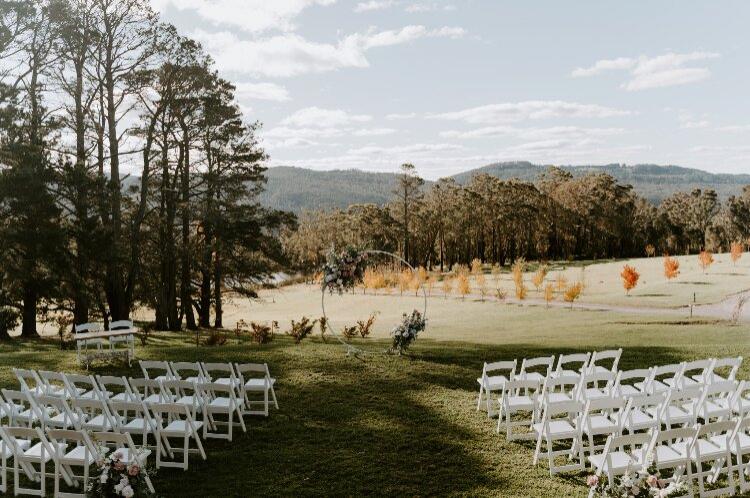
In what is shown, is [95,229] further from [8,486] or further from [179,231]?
[8,486]

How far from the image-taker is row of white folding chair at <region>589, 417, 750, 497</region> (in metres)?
6.41

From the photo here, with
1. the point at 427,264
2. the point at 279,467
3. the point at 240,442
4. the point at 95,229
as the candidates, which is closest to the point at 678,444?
the point at 279,467

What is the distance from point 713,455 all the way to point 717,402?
2.11 meters

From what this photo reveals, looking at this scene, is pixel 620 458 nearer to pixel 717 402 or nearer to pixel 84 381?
pixel 717 402

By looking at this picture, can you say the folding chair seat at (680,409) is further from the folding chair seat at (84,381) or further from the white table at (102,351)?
the white table at (102,351)

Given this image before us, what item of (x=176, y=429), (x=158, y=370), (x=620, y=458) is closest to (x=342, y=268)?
(x=158, y=370)

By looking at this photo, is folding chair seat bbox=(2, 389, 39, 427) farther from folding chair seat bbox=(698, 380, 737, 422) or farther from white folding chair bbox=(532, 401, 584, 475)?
folding chair seat bbox=(698, 380, 737, 422)

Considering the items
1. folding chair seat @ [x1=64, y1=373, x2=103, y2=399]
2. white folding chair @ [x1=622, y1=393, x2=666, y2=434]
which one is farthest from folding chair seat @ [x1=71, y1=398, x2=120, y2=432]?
white folding chair @ [x1=622, y1=393, x2=666, y2=434]

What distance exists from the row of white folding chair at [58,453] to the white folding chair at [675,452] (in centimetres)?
587

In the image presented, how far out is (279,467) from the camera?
8062 mm

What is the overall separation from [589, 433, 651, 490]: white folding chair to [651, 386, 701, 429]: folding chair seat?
0.70 metres

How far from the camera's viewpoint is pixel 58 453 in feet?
23.1

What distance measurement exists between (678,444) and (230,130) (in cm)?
2554

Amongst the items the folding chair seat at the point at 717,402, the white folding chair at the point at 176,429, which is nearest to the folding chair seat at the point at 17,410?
the white folding chair at the point at 176,429
